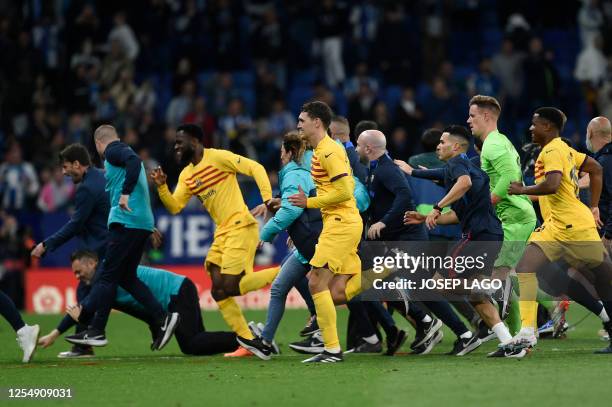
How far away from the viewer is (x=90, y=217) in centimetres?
1370

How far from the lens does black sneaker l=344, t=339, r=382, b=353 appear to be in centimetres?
1317

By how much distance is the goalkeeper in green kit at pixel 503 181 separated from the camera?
1193 centimetres

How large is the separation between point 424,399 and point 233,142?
1413 centimetres

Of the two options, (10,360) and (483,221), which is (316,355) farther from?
(10,360)

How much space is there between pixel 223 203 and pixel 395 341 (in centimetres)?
220

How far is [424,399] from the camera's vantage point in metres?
9.01

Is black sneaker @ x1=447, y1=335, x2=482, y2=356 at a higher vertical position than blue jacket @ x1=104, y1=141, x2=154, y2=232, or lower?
lower

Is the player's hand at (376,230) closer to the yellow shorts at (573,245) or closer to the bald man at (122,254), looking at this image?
the yellow shorts at (573,245)

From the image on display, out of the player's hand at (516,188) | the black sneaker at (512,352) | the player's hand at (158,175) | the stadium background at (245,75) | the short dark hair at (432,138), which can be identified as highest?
the stadium background at (245,75)

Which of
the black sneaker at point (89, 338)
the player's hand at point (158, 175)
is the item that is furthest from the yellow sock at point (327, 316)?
the black sneaker at point (89, 338)

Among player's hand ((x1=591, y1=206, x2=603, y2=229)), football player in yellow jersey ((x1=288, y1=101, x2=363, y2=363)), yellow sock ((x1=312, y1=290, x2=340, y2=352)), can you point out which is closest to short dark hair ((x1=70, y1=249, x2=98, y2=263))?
football player in yellow jersey ((x1=288, y1=101, x2=363, y2=363))

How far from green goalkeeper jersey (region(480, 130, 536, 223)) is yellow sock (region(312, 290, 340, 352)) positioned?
186 centimetres

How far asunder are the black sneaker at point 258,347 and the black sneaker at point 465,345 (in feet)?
5.91

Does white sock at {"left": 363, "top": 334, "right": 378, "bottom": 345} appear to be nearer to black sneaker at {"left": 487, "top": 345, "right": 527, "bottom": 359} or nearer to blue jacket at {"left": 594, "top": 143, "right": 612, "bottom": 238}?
black sneaker at {"left": 487, "top": 345, "right": 527, "bottom": 359}
